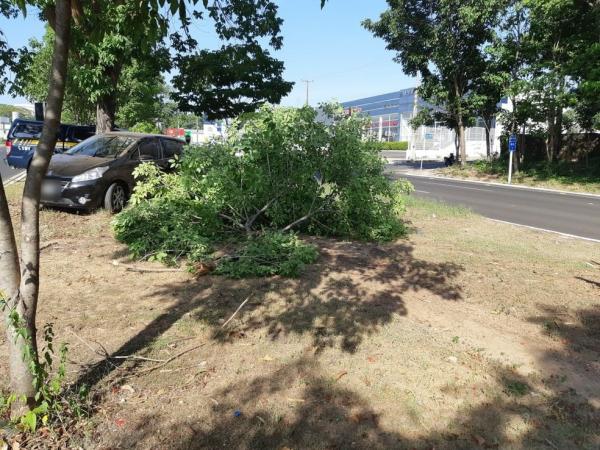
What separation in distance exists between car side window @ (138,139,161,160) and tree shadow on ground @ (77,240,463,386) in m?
5.35

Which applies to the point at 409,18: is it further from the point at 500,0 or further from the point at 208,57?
the point at 208,57

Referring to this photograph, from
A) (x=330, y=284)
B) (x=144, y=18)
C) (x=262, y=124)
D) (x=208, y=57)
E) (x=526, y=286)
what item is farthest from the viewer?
(x=208, y=57)

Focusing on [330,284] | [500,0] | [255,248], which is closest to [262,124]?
[255,248]

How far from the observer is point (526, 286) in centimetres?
572

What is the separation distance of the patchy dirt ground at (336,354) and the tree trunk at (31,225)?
0.55 metres

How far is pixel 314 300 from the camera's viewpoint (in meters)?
4.91

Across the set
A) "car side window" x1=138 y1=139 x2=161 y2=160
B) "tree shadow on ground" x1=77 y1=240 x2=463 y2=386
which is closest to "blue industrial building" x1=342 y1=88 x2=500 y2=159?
"car side window" x1=138 y1=139 x2=161 y2=160

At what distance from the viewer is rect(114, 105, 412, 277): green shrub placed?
6.50m

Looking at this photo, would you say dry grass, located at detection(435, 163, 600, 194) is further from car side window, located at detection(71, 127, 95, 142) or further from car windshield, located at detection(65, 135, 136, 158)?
car side window, located at detection(71, 127, 95, 142)

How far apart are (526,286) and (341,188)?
2599mm

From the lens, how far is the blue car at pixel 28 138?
16.5m

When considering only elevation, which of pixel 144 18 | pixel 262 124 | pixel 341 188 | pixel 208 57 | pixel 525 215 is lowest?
pixel 525 215

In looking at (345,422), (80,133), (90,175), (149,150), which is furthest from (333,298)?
(80,133)

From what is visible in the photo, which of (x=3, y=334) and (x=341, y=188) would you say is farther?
(x=341, y=188)
